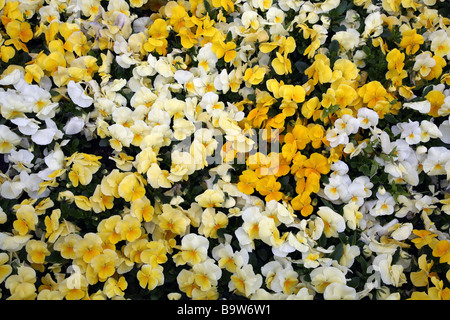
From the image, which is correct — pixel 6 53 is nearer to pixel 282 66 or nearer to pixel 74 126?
pixel 74 126

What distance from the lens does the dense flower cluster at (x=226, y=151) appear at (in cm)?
159

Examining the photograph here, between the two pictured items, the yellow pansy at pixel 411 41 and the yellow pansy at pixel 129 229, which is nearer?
the yellow pansy at pixel 129 229

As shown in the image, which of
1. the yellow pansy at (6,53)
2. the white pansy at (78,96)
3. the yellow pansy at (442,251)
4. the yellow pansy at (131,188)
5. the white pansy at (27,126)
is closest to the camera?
the yellow pansy at (442,251)

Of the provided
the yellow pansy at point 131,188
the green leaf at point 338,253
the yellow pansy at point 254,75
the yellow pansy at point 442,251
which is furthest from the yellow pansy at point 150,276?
the yellow pansy at point 442,251

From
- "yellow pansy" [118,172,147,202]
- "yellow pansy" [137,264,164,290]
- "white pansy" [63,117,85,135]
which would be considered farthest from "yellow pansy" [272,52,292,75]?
"yellow pansy" [137,264,164,290]

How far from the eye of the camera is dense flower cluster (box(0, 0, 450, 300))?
1.59m

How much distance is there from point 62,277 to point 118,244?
232 millimetres

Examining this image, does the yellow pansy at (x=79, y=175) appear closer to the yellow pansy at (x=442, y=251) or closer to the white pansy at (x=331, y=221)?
the white pansy at (x=331, y=221)

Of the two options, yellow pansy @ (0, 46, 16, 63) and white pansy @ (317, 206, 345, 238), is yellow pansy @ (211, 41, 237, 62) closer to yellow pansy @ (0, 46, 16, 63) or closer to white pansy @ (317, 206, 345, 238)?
white pansy @ (317, 206, 345, 238)

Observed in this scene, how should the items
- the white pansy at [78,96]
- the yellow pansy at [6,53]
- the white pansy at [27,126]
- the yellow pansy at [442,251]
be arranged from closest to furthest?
the yellow pansy at [442,251] → the white pansy at [27,126] → the white pansy at [78,96] → the yellow pansy at [6,53]

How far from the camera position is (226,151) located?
1.79m

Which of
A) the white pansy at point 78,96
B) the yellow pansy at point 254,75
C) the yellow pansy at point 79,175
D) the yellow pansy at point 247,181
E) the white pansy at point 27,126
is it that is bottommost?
the yellow pansy at point 247,181
